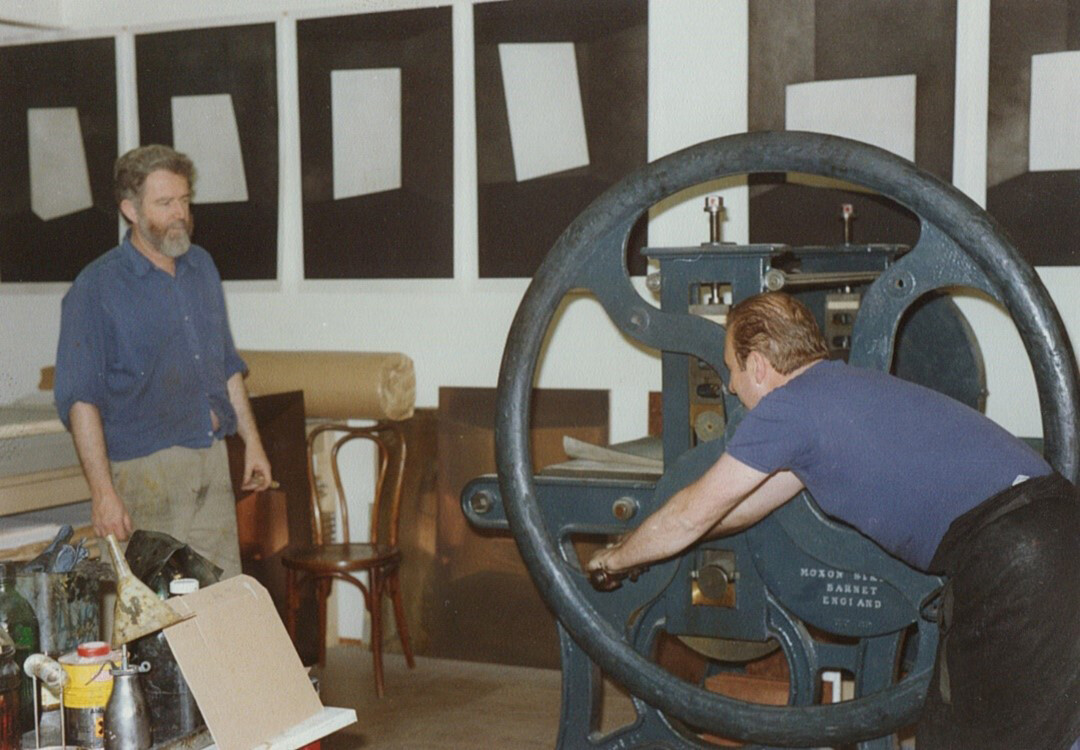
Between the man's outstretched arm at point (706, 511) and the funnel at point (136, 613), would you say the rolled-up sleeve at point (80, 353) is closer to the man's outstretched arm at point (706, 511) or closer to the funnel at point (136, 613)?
the man's outstretched arm at point (706, 511)

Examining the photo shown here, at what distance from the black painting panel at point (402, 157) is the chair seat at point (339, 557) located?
946mm

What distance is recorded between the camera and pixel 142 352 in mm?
3500

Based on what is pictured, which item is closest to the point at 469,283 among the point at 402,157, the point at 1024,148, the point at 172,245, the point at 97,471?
the point at 402,157

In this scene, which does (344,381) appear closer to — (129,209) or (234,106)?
(129,209)

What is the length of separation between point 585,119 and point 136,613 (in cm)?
277

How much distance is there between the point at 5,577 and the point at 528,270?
2.53 metres

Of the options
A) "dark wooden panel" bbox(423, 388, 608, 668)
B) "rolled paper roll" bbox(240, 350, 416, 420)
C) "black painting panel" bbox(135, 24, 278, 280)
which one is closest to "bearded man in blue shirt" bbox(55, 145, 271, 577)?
"rolled paper roll" bbox(240, 350, 416, 420)

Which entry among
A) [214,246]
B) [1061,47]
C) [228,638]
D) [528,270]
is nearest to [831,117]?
[1061,47]

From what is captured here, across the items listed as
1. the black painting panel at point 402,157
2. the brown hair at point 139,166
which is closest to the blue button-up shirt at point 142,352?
the brown hair at point 139,166

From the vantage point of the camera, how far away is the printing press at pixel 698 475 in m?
2.30

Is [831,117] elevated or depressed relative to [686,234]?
elevated

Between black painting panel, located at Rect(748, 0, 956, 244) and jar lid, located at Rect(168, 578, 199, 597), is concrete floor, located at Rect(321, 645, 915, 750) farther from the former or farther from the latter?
jar lid, located at Rect(168, 578, 199, 597)

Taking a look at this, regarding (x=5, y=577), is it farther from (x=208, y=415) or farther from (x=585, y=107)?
(x=585, y=107)

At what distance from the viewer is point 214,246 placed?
480 cm
